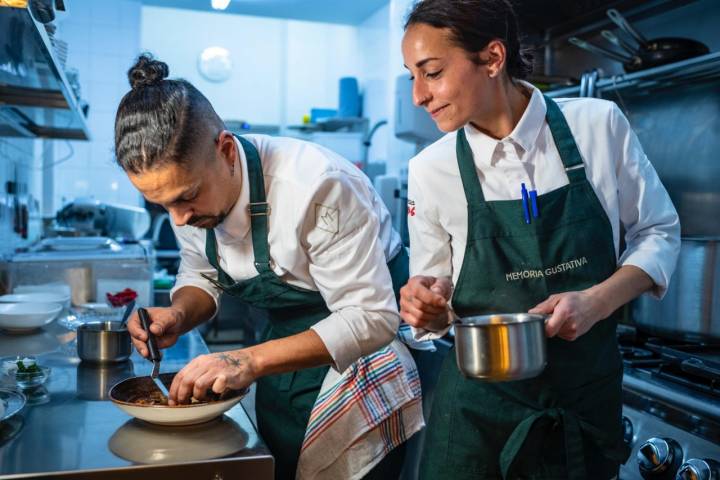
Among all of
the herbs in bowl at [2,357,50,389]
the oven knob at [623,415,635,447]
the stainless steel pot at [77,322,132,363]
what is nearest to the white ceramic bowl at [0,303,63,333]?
the stainless steel pot at [77,322,132,363]

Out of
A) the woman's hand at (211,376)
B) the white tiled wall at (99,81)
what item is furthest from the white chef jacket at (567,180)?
the white tiled wall at (99,81)

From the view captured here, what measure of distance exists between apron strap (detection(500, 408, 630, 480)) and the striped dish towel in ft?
1.01

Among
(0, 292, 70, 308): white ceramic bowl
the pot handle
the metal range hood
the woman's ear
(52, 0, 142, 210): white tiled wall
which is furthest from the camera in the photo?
(52, 0, 142, 210): white tiled wall

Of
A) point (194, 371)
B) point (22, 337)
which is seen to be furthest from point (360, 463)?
point (22, 337)

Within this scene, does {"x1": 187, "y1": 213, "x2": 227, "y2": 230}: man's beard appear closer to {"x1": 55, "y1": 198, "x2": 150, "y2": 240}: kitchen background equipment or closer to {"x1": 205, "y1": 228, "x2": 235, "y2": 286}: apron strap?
{"x1": 205, "y1": 228, "x2": 235, "y2": 286}: apron strap

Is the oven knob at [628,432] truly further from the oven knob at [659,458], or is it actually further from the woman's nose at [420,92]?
the woman's nose at [420,92]

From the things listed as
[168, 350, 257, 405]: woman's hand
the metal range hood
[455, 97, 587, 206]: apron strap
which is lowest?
[168, 350, 257, 405]: woman's hand

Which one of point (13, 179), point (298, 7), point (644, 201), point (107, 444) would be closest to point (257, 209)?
point (107, 444)

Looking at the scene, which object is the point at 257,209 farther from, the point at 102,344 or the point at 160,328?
the point at 102,344

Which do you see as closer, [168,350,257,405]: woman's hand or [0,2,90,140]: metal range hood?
[168,350,257,405]: woman's hand

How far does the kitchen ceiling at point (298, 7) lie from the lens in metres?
6.48

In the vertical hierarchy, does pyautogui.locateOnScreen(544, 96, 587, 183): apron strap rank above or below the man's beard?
above

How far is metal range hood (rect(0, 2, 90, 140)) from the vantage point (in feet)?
6.08

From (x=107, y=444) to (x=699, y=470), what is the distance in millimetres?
1132
